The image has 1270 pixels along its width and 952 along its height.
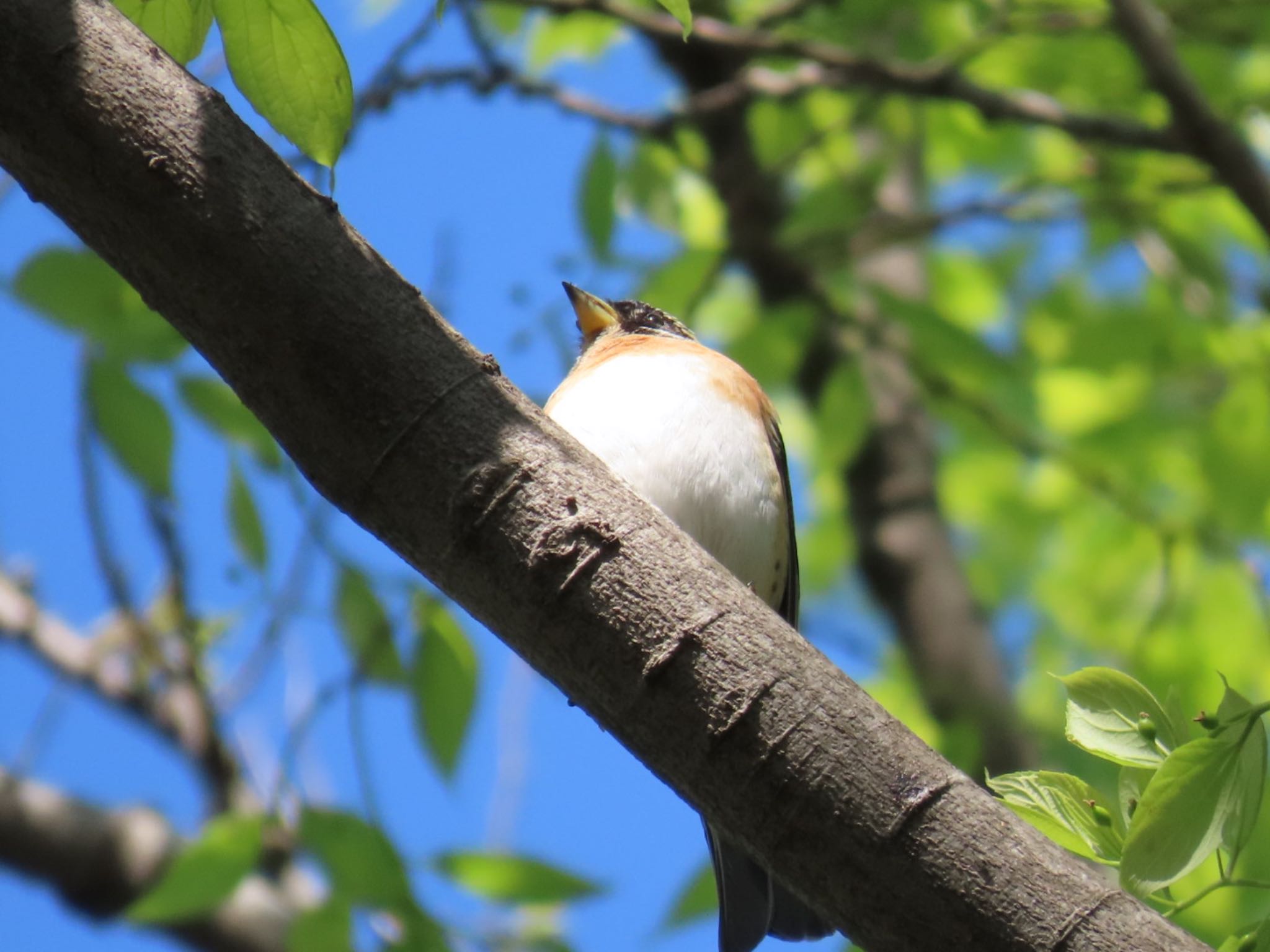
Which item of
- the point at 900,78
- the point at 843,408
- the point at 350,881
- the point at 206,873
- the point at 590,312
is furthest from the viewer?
the point at 590,312

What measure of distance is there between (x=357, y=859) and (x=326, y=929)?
190 millimetres

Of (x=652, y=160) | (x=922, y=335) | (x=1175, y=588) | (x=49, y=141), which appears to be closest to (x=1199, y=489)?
(x=1175, y=588)

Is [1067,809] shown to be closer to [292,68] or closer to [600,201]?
[292,68]

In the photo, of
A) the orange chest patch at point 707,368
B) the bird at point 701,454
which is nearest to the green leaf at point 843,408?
the orange chest patch at point 707,368

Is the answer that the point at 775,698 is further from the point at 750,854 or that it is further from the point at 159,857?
the point at 159,857

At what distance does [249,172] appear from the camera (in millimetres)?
2012

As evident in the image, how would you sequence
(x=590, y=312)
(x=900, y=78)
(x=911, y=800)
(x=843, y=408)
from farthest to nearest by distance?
(x=590, y=312)
(x=843, y=408)
(x=900, y=78)
(x=911, y=800)

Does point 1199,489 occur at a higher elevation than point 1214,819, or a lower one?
higher

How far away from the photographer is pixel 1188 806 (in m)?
1.89

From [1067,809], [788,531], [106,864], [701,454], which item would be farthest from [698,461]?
[106,864]

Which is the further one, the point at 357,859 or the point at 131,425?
the point at 131,425

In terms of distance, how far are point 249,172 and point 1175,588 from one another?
439cm

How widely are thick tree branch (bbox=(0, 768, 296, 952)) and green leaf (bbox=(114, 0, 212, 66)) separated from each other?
394 cm

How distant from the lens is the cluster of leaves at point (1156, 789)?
6.14 feet
